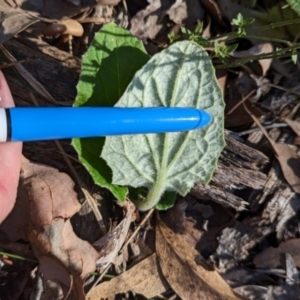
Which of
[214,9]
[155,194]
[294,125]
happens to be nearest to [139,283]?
[155,194]

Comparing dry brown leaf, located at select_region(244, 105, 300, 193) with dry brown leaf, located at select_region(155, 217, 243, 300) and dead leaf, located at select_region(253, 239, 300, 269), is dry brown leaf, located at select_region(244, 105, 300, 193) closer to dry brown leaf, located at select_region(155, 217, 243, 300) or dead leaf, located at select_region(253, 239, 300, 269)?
dead leaf, located at select_region(253, 239, 300, 269)

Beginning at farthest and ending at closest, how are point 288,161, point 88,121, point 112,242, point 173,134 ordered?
point 288,161 < point 112,242 < point 173,134 < point 88,121

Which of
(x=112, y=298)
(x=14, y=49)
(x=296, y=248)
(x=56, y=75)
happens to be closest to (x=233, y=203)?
(x=296, y=248)

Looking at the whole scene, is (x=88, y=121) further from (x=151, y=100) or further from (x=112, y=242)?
(x=112, y=242)

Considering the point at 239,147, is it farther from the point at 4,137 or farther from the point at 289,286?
the point at 4,137

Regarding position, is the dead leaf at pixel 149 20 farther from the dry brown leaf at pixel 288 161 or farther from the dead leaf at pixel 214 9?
the dry brown leaf at pixel 288 161

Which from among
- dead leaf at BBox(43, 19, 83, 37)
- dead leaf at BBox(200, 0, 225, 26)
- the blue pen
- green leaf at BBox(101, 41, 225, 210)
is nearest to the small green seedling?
green leaf at BBox(101, 41, 225, 210)
